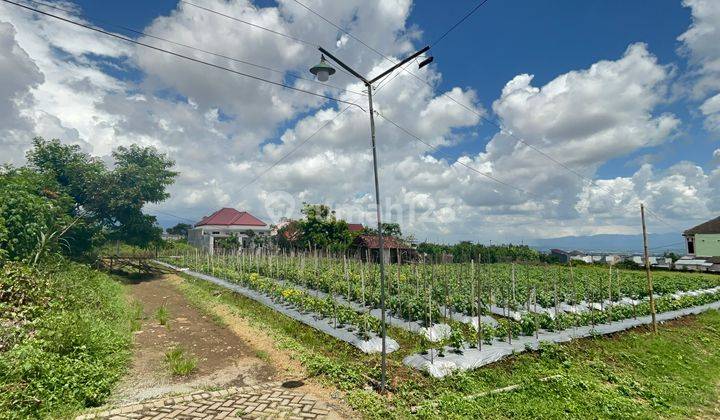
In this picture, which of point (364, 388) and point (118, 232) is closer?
point (364, 388)

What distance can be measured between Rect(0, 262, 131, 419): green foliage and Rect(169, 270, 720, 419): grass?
3.42 metres

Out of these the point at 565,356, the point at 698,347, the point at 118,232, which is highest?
the point at 118,232

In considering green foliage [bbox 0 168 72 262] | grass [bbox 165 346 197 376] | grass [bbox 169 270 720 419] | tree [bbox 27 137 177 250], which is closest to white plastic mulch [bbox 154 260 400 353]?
grass [bbox 169 270 720 419]

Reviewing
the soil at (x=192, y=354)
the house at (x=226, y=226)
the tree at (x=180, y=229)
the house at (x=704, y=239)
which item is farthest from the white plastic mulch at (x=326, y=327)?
the tree at (x=180, y=229)

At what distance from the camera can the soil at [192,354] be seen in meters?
6.16

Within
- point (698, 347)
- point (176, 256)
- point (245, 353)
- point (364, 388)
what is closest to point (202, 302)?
point (245, 353)

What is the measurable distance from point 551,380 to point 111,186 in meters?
24.9

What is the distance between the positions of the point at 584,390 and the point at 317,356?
4794mm

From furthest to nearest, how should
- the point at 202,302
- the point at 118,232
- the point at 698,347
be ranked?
the point at 118,232 < the point at 202,302 < the point at 698,347

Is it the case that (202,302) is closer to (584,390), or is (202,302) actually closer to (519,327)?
(519,327)

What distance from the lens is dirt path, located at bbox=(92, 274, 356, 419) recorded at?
17.3ft

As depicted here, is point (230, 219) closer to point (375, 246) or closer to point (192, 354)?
point (375, 246)

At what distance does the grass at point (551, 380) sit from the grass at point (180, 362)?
197cm

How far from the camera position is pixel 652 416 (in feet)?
17.8
